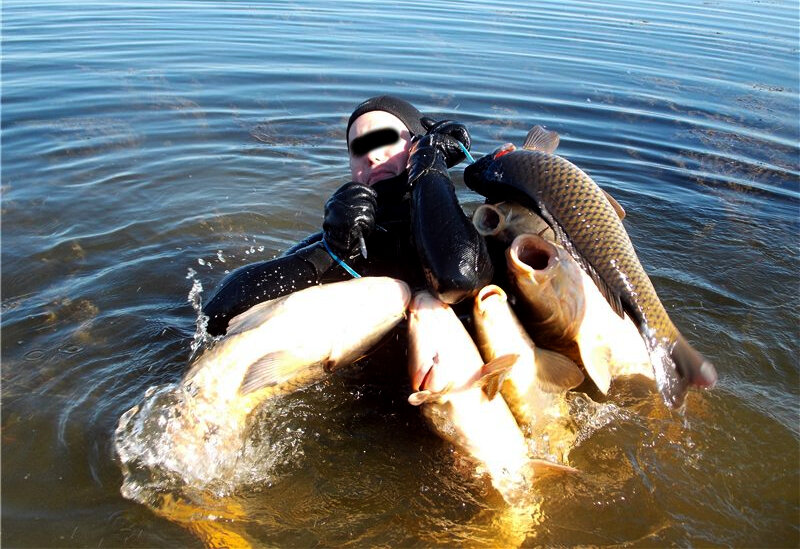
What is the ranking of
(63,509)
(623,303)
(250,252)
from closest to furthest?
1. (63,509)
2. (623,303)
3. (250,252)

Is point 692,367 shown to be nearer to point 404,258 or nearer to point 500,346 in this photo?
point 500,346

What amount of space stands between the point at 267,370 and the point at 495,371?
108cm

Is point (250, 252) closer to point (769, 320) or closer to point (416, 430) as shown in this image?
point (416, 430)

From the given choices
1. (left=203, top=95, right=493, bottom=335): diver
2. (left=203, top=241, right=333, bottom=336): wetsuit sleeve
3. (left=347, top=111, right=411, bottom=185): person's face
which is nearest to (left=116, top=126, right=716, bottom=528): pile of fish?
(left=203, top=95, right=493, bottom=335): diver

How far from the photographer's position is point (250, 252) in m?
5.73

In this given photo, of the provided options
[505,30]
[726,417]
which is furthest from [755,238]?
[505,30]

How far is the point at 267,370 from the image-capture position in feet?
9.46

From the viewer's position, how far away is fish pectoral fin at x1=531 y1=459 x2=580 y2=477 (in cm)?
293

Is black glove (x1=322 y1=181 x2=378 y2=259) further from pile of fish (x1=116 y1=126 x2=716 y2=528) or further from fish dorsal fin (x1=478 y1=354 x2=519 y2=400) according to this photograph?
fish dorsal fin (x1=478 y1=354 x2=519 y2=400)

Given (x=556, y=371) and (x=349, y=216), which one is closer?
(x=556, y=371)

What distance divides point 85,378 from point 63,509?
3.67 feet

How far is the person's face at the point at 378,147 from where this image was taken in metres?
4.34

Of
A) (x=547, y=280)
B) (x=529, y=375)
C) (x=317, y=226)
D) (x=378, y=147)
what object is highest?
(x=378, y=147)

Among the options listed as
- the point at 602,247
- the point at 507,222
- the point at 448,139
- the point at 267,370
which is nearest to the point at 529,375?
the point at 602,247
